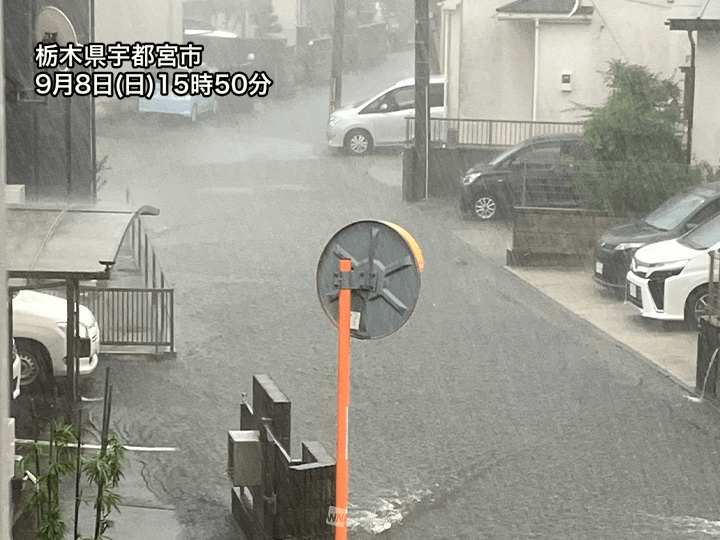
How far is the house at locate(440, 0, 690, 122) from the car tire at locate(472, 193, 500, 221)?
212 centimetres

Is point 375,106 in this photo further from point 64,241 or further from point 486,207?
point 64,241

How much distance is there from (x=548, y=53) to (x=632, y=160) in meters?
3.16

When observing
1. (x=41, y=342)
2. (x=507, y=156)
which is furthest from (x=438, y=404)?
(x=507, y=156)

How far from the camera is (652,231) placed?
307 inches

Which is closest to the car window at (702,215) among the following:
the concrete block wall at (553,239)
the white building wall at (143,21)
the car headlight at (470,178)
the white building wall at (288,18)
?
the concrete block wall at (553,239)

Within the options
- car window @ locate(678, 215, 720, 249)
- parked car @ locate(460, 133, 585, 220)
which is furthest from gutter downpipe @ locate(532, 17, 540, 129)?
car window @ locate(678, 215, 720, 249)

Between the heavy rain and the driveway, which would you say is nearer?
the heavy rain

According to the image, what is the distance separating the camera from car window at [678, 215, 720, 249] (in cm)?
703

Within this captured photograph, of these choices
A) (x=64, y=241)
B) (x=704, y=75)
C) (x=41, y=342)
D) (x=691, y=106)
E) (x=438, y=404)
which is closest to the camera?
(x=64, y=241)

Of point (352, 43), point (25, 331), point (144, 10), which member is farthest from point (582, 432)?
point (352, 43)

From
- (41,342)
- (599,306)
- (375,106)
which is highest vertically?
(375,106)

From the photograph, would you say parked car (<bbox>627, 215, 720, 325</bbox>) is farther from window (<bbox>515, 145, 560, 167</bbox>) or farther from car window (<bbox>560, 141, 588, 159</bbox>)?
window (<bbox>515, 145, 560, 167</bbox>)

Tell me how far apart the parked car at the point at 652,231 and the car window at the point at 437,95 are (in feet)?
21.7

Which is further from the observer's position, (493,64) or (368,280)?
(493,64)
